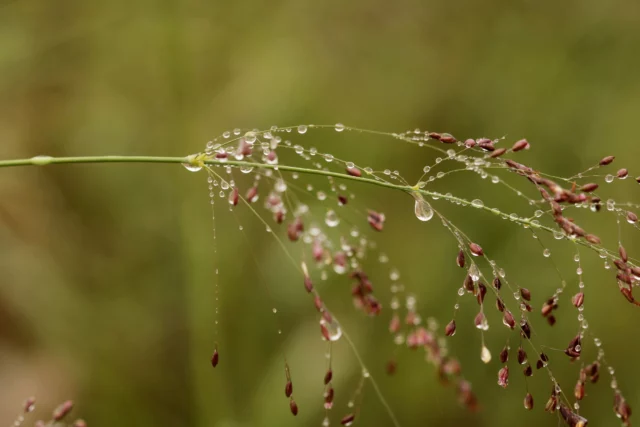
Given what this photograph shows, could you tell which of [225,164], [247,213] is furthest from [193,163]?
[247,213]

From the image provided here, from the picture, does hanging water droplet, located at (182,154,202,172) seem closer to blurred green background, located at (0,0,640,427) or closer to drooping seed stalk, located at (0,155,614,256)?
drooping seed stalk, located at (0,155,614,256)

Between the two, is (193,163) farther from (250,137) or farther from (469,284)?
(469,284)

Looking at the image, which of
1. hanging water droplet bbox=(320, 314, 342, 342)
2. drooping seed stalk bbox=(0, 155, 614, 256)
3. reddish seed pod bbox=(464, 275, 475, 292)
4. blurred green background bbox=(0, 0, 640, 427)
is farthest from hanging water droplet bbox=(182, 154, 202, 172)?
blurred green background bbox=(0, 0, 640, 427)

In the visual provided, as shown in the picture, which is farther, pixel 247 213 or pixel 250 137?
pixel 247 213

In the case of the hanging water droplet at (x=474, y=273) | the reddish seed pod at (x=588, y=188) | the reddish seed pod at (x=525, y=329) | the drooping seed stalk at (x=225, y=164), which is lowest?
the reddish seed pod at (x=525, y=329)

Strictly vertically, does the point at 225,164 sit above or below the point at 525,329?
above

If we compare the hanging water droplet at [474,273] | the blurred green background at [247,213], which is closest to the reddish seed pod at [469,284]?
the hanging water droplet at [474,273]

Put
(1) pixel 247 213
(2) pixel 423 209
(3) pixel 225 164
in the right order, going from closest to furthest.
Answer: (3) pixel 225 164, (2) pixel 423 209, (1) pixel 247 213

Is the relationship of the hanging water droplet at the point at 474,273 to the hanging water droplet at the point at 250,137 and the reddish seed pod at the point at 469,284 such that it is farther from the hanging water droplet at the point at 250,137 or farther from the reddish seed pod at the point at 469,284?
the hanging water droplet at the point at 250,137
